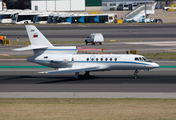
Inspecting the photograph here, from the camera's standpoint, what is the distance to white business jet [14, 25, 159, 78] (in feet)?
119

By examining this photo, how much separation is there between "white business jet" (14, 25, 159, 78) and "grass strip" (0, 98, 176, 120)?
33.8 ft

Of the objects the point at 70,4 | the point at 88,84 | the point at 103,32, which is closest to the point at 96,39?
the point at 103,32

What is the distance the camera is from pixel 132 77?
37.7 meters

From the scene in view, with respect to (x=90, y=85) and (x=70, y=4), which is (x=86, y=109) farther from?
(x=70, y=4)

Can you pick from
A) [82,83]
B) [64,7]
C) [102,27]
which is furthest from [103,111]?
[64,7]

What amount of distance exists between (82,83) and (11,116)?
14436 mm

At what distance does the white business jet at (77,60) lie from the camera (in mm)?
36281

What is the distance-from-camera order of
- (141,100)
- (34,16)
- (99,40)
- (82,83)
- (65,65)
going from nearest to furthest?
1. (141,100)
2. (82,83)
3. (65,65)
4. (99,40)
5. (34,16)

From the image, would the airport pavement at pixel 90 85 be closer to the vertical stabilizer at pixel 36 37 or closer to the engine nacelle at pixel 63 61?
the engine nacelle at pixel 63 61

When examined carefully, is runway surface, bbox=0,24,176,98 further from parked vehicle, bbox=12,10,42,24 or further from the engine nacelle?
parked vehicle, bbox=12,10,42,24

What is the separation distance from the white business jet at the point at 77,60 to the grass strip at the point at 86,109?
10.3 metres

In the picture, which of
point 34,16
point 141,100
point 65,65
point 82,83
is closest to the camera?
point 141,100

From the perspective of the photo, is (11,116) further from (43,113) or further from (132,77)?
(132,77)

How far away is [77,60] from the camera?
37.2 m
